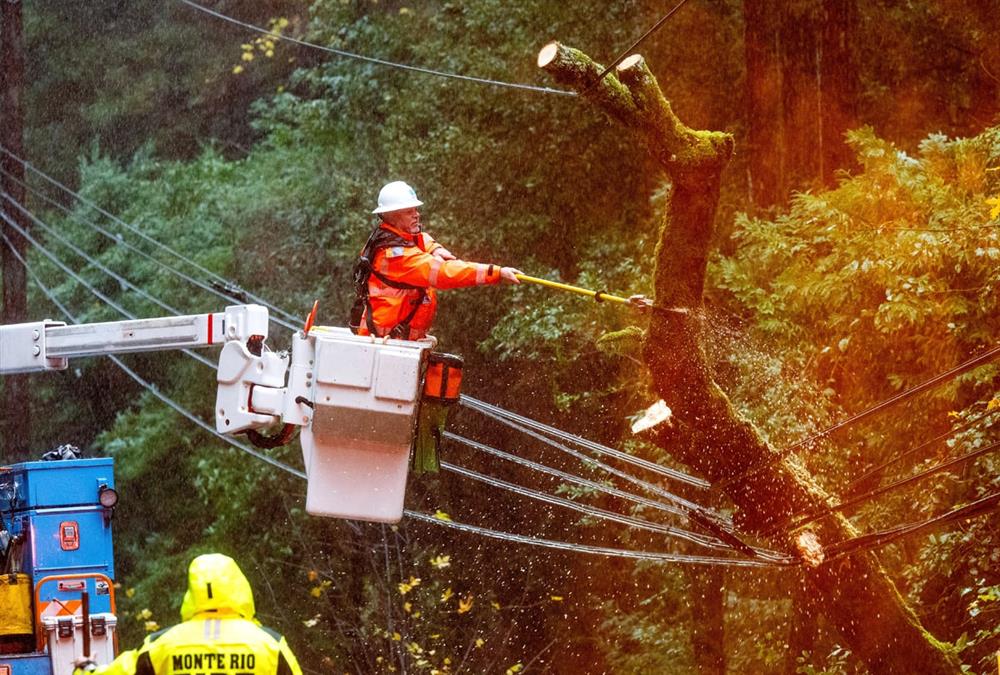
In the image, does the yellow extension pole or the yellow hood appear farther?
the yellow extension pole

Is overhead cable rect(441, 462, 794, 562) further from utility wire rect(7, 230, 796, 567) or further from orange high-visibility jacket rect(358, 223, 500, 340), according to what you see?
orange high-visibility jacket rect(358, 223, 500, 340)

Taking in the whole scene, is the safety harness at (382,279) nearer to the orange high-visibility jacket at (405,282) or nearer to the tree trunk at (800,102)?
the orange high-visibility jacket at (405,282)

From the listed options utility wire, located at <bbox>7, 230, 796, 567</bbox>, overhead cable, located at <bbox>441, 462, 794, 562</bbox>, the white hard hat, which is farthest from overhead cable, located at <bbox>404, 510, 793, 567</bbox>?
the white hard hat

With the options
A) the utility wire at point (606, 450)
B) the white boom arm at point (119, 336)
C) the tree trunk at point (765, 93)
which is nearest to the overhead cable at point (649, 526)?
the utility wire at point (606, 450)

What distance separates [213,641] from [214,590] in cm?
19

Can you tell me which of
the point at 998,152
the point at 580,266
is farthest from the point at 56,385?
the point at 998,152

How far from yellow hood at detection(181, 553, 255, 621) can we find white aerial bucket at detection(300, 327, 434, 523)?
2.21 meters

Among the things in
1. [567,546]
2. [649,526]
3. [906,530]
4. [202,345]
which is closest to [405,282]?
[202,345]

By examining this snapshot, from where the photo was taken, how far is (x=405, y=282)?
27.7ft

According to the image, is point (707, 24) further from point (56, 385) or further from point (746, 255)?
point (56, 385)

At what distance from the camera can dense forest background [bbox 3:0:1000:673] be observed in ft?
37.0

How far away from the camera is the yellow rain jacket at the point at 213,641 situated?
5.59 meters

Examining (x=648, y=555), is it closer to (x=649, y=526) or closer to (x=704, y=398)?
(x=649, y=526)

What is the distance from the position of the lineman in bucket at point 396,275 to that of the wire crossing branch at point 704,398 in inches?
41.0
